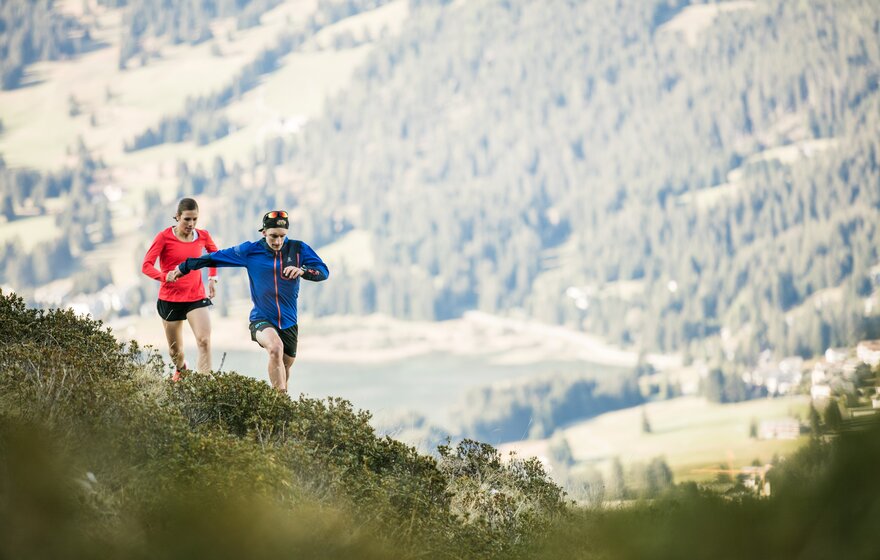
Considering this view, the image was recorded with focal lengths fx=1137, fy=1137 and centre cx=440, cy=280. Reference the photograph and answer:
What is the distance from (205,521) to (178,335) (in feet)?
37.7

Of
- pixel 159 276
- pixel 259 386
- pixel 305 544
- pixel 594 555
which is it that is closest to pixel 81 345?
pixel 159 276

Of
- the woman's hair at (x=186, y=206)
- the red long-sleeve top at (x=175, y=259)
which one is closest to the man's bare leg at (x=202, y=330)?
the red long-sleeve top at (x=175, y=259)

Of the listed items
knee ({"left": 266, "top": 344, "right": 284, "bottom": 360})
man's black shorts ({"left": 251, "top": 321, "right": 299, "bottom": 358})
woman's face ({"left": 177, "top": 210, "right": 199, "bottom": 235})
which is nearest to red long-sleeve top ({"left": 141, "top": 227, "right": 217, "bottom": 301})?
woman's face ({"left": 177, "top": 210, "right": 199, "bottom": 235})

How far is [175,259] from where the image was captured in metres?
13.1

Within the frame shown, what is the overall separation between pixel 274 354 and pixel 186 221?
2086mm

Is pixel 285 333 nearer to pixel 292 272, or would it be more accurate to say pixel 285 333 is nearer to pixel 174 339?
pixel 292 272

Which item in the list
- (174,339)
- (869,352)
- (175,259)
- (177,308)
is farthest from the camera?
(174,339)

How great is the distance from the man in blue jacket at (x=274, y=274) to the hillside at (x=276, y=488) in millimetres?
878

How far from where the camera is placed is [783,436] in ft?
5.81

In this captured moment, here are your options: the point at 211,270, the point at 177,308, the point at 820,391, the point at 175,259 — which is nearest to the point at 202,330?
the point at 177,308

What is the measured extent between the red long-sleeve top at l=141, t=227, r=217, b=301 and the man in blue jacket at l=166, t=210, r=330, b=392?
706 millimetres

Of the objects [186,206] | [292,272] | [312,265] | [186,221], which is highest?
[186,206]

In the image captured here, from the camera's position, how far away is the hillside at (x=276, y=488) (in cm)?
174

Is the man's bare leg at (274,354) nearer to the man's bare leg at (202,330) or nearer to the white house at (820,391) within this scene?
the man's bare leg at (202,330)
